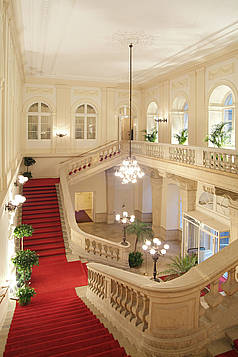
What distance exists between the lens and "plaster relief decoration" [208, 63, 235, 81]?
Result: 11297 millimetres

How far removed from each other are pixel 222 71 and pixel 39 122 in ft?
33.7

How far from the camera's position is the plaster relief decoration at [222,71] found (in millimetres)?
11297

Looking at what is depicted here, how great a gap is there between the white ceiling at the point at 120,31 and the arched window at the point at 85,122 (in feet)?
13.8

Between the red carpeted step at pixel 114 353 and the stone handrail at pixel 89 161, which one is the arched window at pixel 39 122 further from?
the red carpeted step at pixel 114 353

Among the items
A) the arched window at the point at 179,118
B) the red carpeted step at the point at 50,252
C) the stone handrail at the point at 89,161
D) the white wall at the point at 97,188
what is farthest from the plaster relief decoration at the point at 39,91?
the red carpeted step at the point at 50,252

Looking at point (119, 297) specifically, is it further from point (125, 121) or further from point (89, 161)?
point (125, 121)

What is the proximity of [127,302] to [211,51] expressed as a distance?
995cm

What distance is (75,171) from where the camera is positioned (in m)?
15.7

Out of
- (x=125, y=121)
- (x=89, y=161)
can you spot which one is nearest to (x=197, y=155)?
(x=89, y=161)

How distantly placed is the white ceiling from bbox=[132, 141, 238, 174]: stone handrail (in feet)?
11.7

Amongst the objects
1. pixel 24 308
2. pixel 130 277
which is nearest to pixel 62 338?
pixel 130 277

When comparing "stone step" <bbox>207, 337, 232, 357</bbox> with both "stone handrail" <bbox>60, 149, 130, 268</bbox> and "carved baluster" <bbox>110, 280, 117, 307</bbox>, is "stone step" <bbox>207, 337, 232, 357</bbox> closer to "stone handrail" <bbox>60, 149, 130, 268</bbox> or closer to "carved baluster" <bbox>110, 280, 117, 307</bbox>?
"carved baluster" <bbox>110, 280, 117, 307</bbox>

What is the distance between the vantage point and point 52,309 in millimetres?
7008

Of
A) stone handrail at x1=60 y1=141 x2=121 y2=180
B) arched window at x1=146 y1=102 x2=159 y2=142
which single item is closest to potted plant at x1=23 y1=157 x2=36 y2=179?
stone handrail at x1=60 y1=141 x2=121 y2=180
